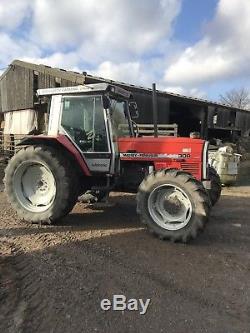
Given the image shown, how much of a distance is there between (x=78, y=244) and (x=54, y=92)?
2.81 metres

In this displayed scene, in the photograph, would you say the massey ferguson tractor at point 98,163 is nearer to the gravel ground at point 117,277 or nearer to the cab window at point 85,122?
the cab window at point 85,122

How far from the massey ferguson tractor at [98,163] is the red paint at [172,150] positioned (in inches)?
0.6

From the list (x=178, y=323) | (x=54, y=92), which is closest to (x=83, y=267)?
(x=178, y=323)

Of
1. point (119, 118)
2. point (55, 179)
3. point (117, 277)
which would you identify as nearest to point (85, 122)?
point (119, 118)

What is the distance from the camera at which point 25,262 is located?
506 centimetres

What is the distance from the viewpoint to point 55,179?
666 centimetres

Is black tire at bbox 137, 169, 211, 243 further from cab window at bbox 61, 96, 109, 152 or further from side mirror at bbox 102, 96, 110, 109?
side mirror at bbox 102, 96, 110, 109

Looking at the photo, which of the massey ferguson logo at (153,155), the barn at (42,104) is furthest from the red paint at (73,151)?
the barn at (42,104)

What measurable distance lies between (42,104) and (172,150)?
10422 millimetres

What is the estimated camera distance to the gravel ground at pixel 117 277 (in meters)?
3.79

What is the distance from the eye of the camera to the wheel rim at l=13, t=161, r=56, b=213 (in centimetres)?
698

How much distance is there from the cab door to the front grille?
127cm

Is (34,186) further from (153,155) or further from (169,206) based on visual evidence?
(169,206)

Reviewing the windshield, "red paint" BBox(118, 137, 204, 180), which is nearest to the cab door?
the windshield
